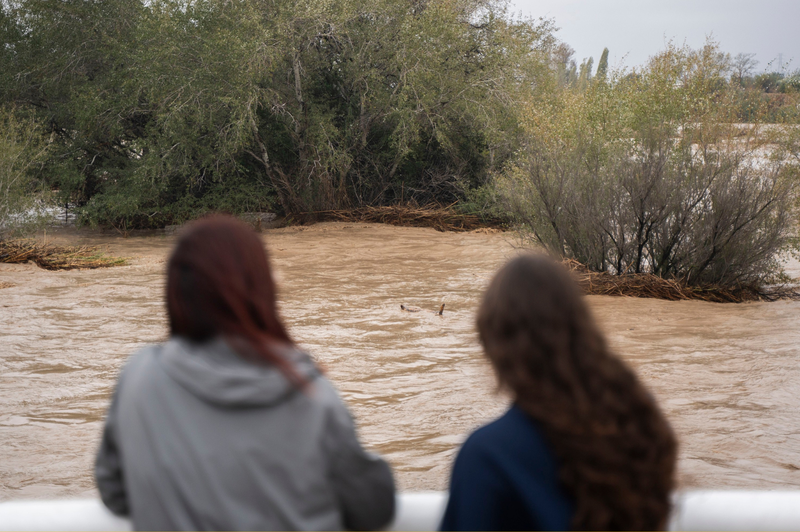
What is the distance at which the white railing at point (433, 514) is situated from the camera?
4.99 feet

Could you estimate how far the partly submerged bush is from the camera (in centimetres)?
1043

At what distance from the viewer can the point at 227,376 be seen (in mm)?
1245

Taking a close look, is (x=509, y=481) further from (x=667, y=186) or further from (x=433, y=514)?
(x=667, y=186)

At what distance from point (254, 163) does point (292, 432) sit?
66.3ft

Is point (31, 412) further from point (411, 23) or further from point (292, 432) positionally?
point (411, 23)

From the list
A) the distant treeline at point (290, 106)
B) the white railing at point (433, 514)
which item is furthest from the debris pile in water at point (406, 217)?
the white railing at point (433, 514)

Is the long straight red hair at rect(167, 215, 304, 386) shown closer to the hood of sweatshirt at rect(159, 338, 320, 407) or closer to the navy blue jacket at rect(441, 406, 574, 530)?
the hood of sweatshirt at rect(159, 338, 320, 407)

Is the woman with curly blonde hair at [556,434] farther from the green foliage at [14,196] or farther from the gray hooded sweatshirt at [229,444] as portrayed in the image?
the green foliage at [14,196]

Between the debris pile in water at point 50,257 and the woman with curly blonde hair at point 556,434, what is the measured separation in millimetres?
Answer: 13873

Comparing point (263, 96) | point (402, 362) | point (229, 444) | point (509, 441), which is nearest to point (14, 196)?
point (263, 96)

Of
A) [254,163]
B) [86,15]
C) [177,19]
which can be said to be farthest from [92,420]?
[86,15]

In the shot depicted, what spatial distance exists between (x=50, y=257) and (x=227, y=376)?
14351mm

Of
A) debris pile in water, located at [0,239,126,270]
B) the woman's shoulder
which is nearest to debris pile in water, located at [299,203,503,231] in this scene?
debris pile in water, located at [0,239,126,270]

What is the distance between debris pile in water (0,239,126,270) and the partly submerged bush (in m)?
8.18
